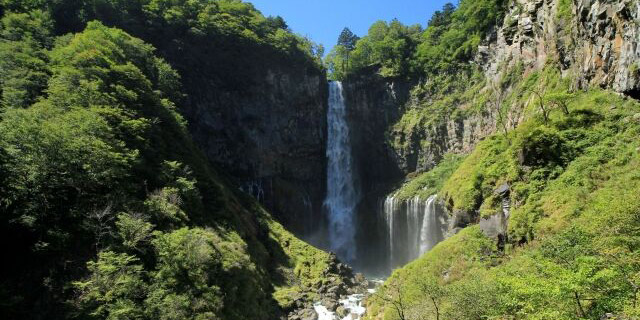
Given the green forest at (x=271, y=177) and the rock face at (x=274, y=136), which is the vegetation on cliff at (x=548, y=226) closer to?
the green forest at (x=271, y=177)

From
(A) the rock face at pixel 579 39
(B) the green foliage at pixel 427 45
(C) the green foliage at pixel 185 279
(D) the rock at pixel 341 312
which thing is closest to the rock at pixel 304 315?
(D) the rock at pixel 341 312

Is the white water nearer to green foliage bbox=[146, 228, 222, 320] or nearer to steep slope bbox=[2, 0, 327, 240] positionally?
Answer: green foliage bbox=[146, 228, 222, 320]

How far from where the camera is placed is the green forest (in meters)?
16.9

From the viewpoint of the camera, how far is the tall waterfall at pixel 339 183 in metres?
54.0

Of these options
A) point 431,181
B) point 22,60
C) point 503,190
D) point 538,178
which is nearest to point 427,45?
point 431,181

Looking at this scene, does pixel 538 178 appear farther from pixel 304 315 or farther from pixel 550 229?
pixel 304 315

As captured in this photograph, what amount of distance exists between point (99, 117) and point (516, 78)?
37.5 meters

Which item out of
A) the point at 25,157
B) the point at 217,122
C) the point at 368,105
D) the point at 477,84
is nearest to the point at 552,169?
the point at 477,84

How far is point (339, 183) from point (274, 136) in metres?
12.0

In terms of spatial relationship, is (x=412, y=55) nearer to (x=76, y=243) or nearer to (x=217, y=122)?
(x=217, y=122)

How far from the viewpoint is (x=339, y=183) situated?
5656cm

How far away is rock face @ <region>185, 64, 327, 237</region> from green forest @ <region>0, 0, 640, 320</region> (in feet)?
1.70

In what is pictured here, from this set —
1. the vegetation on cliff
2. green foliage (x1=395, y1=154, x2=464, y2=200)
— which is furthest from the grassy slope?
green foliage (x1=395, y1=154, x2=464, y2=200)

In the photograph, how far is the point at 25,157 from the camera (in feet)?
66.1
